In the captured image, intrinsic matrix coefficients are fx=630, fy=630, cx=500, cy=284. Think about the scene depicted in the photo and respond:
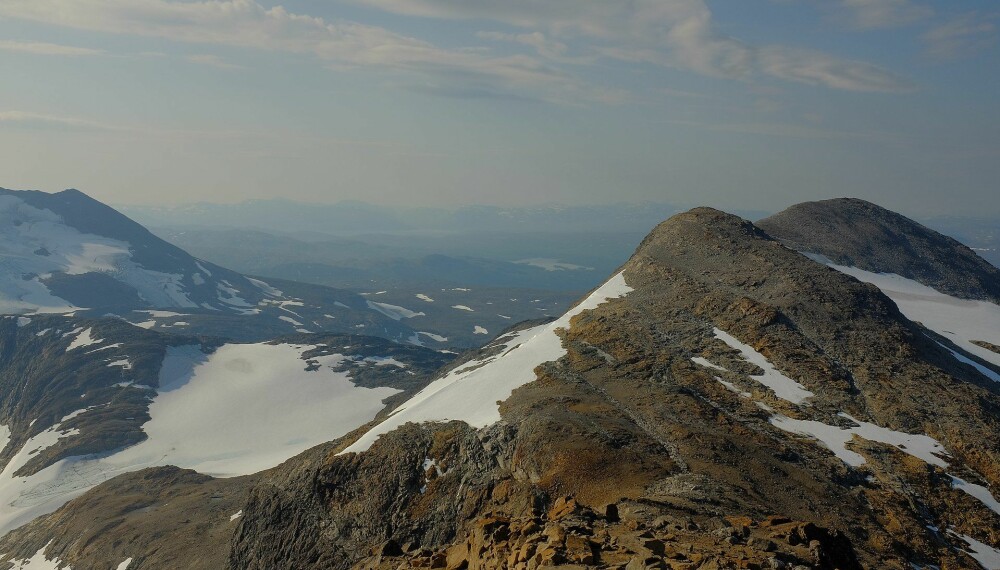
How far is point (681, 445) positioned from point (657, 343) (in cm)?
1657

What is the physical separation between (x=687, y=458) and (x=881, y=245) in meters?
101

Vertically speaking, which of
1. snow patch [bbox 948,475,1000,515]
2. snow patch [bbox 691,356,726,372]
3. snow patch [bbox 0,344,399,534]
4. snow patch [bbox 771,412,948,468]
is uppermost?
snow patch [bbox 691,356,726,372]

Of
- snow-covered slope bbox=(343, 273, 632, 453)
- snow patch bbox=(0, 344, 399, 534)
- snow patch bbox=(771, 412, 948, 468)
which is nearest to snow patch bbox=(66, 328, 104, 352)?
snow patch bbox=(0, 344, 399, 534)

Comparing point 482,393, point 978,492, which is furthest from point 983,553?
point 482,393

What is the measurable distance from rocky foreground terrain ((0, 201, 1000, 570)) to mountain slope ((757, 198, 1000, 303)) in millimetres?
45114

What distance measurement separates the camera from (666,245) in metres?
76.7

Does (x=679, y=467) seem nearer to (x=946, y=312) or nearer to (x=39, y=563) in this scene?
(x=946, y=312)

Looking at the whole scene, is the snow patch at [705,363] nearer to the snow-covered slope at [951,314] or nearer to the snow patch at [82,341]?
the snow-covered slope at [951,314]

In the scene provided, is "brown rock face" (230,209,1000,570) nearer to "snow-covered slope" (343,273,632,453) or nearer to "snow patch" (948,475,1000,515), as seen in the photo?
"snow patch" (948,475,1000,515)

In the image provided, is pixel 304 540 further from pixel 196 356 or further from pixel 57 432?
pixel 196 356

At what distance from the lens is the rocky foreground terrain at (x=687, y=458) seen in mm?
26734

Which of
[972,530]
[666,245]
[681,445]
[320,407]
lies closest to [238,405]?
[320,407]

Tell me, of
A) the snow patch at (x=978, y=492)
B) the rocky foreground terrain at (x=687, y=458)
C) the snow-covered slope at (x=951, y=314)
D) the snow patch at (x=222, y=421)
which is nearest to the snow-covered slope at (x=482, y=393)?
the rocky foreground terrain at (x=687, y=458)

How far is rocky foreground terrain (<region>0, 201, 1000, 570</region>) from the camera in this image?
26734 mm
